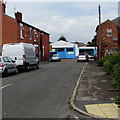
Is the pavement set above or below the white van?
below

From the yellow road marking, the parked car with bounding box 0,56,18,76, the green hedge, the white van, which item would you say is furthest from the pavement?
the white van

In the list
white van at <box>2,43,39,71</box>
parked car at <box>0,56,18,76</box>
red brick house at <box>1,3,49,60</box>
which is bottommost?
parked car at <box>0,56,18,76</box>

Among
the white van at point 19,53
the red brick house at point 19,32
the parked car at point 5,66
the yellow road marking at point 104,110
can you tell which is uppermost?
the red brick house at point 19,32

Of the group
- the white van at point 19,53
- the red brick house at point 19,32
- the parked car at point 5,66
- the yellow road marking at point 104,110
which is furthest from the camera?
the red brick house at point 19,32

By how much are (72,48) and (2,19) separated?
127 ft

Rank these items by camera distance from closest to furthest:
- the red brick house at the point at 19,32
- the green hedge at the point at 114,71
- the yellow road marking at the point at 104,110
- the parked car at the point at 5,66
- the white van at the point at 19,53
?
the yellow road marking at the point at 104,110, the green hedge at the point at 114,71, the parked car at the point at 5,66, the white van at the point at 19,53, the red brick house at the point at 19,32

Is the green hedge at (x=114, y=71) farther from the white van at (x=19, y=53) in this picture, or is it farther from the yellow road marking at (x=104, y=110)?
the white van at (x=19, y=53)

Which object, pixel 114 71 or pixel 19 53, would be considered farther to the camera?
pixel 19 53

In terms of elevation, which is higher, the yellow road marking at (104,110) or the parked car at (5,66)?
the parked car at (5,66)

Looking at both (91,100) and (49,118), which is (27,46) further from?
(49,118)

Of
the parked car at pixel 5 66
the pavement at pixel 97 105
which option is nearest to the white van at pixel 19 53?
the parked car at pixel 5 66

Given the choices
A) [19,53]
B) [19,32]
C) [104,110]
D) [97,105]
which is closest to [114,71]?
[97,105]

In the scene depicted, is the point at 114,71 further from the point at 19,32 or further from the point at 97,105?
the point at 19,32

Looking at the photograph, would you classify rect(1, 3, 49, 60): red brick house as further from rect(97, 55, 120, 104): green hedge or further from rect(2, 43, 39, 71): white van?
rect(97, 55, 120, 104): green hedge
